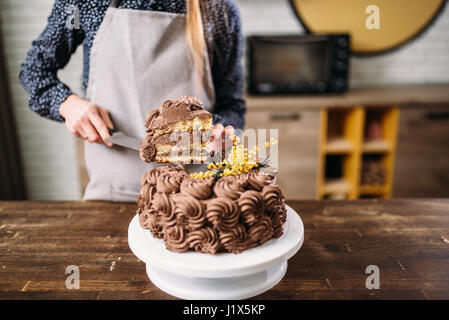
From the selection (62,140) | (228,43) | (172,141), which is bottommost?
(62,140)

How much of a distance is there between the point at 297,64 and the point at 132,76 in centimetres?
170

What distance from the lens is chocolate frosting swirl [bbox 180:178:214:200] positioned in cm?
97

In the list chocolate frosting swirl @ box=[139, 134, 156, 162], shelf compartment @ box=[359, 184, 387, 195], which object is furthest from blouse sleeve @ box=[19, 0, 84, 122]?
shelf compartment @ box=[359, 184, 387, 195]

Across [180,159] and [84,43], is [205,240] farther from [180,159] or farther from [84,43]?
[84,43]

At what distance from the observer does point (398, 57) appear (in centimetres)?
335

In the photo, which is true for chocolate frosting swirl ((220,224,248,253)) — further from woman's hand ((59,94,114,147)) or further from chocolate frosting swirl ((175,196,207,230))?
woman's hand ((59,94,114,147))

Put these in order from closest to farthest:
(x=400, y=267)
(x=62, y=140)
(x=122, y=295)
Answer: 1. (x=122, y=295)
2. (x=400, y=267)
3. (x=62, y=140)

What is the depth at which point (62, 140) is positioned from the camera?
3381mm

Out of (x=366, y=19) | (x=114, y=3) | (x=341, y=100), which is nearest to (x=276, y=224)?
(x=114, y=3)

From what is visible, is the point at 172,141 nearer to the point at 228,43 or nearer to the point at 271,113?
the point at 228,43

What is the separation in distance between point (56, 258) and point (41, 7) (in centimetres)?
263

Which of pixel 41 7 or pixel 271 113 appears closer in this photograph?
pixel 271 113

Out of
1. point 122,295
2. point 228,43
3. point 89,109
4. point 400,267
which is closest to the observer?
point 122,295

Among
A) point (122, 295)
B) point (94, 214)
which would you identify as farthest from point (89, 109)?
point (122, 295)
